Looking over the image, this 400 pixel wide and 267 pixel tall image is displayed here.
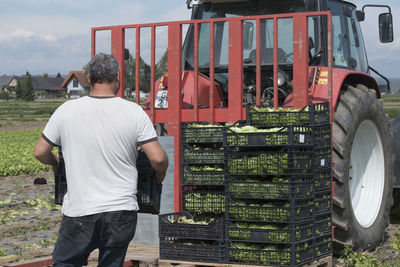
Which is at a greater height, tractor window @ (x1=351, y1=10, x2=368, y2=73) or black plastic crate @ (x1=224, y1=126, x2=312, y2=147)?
tractor window @ (x1=351, y1=10, x2=368, y2=73)

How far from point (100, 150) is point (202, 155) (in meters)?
2.07

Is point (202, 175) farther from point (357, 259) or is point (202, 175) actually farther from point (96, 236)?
point (96, 236)

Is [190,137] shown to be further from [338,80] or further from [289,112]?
[338,80]

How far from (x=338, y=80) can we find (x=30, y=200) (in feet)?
20.1

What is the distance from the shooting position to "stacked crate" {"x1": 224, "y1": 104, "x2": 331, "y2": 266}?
547 centimetres

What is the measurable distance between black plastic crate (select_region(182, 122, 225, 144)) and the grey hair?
6.22 feet

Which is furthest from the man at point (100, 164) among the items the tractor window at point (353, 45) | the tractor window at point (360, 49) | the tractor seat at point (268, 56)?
the tractor window at point (360, 49)

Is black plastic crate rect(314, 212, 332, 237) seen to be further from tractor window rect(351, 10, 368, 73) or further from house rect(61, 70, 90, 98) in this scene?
house rect(61, 70, 90, 98)

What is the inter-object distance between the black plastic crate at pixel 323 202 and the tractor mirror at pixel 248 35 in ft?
8.16

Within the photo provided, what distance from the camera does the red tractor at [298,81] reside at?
6.54 m

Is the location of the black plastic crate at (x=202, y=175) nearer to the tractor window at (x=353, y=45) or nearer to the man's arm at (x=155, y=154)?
the man's arm at (x=155, y=154)

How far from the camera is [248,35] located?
26.5 ft

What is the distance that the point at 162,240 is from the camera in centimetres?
606

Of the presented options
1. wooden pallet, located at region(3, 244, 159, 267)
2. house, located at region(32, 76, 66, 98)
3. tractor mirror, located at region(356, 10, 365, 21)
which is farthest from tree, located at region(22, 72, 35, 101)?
wooden pallet, located at region(3, 244, 159, 267)
